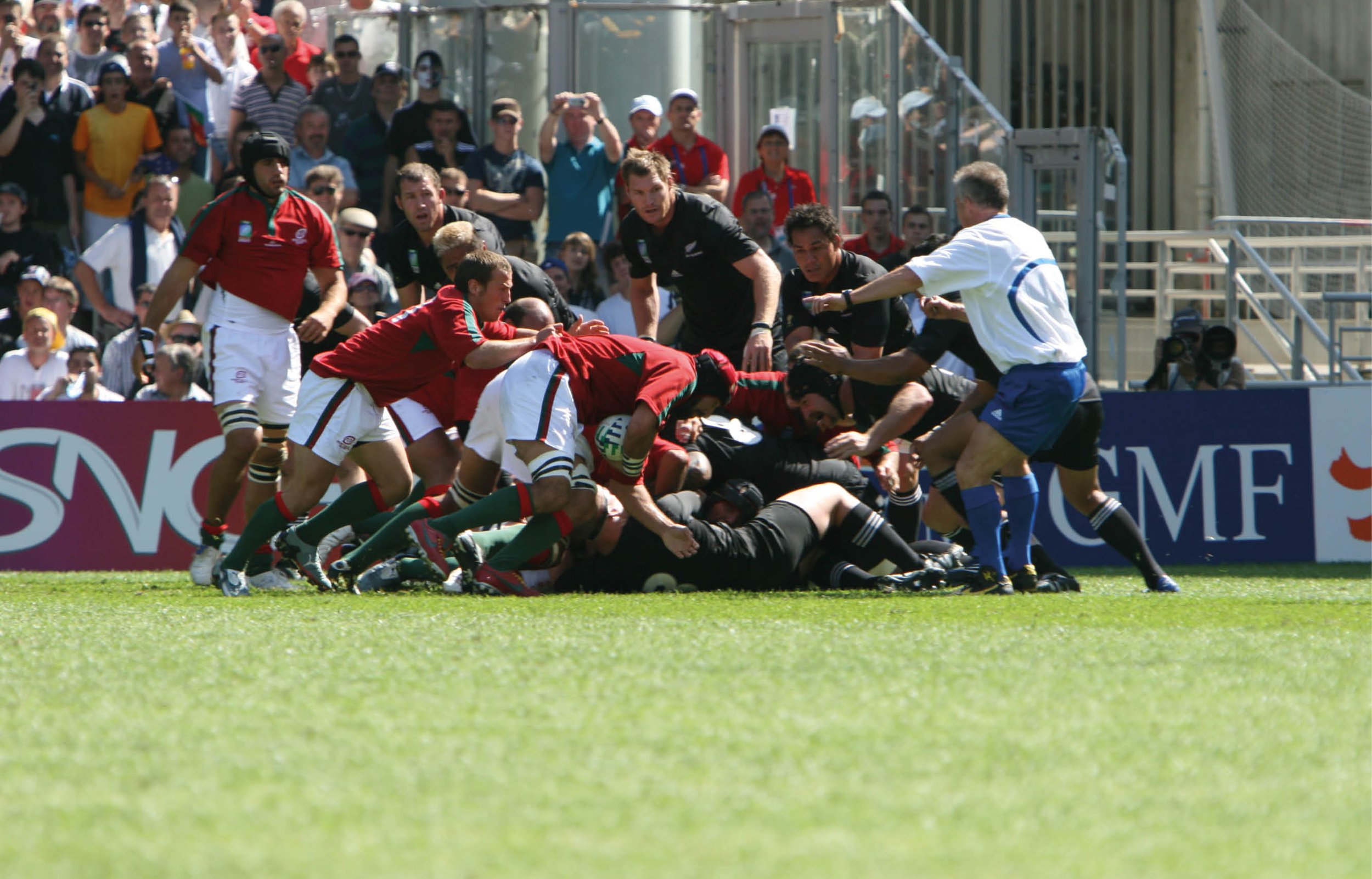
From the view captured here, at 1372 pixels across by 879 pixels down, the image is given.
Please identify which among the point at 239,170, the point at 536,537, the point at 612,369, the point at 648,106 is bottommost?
the point at 536,537

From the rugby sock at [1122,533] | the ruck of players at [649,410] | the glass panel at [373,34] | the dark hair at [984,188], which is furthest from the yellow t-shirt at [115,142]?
the rugby sock at [1122,533]

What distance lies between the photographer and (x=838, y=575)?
6.72 metres

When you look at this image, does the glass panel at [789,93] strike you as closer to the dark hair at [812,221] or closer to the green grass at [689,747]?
the dark hair at [812,221]

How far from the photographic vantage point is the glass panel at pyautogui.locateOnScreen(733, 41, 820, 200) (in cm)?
1130

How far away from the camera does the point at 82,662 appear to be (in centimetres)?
441

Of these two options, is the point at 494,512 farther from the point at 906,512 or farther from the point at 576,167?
the point at 576,167

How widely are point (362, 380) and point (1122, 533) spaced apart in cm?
340

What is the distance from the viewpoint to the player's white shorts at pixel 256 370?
720 cm

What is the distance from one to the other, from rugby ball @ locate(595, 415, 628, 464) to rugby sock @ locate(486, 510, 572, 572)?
0.31 metres

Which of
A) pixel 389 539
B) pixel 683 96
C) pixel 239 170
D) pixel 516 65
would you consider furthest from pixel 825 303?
pixel 516 65

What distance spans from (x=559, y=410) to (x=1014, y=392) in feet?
5.94

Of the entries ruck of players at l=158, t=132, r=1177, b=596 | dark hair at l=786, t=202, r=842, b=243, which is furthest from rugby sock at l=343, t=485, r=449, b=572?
dark hair at l=786, t=202, r=842, b=243

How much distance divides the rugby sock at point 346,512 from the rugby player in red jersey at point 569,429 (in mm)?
675

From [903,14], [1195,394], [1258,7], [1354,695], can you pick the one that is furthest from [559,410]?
[1258,7]
